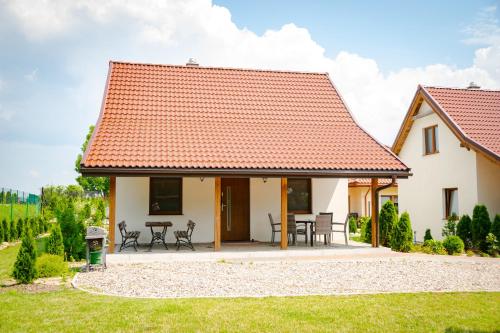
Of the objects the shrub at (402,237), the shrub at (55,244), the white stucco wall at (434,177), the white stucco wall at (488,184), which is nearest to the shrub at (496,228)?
the white stucco wall at (488,184)

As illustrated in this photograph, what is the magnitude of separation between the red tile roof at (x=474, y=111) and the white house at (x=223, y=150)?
15.0 ft

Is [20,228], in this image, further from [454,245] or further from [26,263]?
[454,245]

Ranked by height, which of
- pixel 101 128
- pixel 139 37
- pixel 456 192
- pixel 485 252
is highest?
pixel 139 37

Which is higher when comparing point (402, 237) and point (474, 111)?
Answer: point (474, 111)

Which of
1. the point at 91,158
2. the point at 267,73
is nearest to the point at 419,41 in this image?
the point at 267,73

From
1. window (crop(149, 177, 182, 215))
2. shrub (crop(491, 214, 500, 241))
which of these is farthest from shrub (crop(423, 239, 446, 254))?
window (crop(149, 177, 182, 215))

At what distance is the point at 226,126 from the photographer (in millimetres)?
15797

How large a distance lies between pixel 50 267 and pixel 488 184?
1527 centimetres

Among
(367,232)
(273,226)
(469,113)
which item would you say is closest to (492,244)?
(367,232)

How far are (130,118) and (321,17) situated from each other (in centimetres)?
701

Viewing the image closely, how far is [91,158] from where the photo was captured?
12906mm

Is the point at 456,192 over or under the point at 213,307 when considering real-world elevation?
over

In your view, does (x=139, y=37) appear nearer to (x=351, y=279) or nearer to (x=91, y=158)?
(x=91, y=158)

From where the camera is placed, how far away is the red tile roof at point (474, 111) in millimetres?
17836
